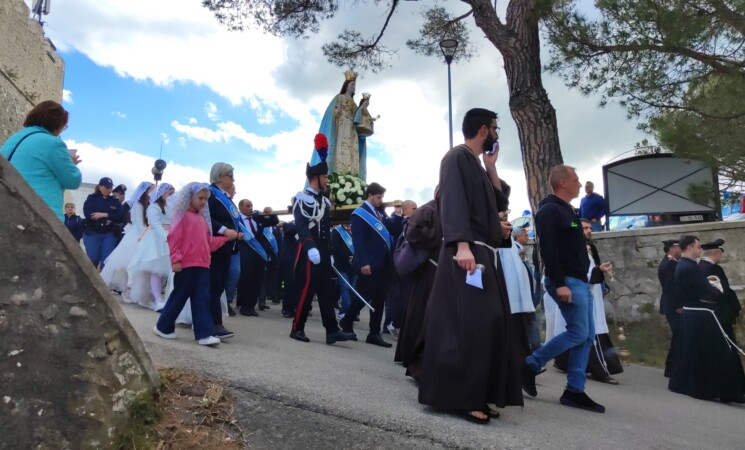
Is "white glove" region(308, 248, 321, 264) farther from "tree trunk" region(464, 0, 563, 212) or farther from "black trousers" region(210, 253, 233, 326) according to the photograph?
"tree trunk" region(464, 0, 563, 212)

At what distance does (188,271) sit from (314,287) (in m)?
1.43

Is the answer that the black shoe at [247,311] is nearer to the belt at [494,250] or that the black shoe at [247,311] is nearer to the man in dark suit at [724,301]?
the belt at [494,250]

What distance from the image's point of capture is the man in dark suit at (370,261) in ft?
21.9

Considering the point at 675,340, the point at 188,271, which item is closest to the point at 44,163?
the point at 188,271

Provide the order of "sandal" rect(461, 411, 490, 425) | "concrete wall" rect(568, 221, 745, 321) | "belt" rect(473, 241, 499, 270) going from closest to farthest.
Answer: "sandal" rect(461, 411, 490, 425)
"belt" rect(473, 241, 499, 270)
"concrete wall" rect(568, 221, 745, 321)

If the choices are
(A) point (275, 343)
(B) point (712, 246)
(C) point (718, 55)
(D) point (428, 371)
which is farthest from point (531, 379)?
(C) point (718, 55)

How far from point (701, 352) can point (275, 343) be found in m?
4.51

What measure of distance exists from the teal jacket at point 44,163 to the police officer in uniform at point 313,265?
2296 millimetres

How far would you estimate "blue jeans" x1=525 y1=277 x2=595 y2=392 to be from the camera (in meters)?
4.18

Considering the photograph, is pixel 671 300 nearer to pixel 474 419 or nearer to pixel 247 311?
pixel 474 419

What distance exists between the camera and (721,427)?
14.7 feet

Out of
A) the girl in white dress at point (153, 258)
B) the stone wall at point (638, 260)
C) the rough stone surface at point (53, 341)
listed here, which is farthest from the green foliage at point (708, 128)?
the rough stone surface at point (53, 341)

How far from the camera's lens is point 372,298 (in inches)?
267

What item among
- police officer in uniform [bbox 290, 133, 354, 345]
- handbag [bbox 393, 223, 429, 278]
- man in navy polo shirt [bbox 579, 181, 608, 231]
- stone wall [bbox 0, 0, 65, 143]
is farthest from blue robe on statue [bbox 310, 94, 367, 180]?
stone wall [bbox 0, 0, 65, 143]
